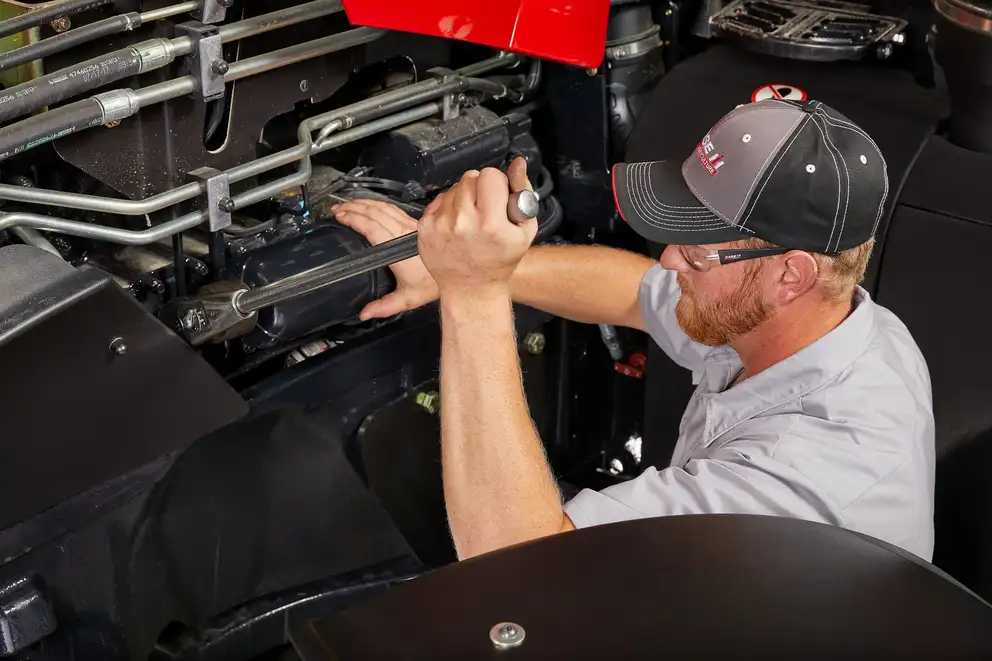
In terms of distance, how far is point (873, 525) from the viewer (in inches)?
52.5

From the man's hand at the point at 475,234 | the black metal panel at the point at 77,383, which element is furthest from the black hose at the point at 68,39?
the man's hand at the point at 475,234

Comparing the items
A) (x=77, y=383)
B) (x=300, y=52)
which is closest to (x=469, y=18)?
(x=300, y=52)

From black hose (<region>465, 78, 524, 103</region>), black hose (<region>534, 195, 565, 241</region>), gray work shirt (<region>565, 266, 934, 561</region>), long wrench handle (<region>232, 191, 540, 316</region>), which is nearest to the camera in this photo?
long wrench handle (<region>232, 191, 540, 316</region>)

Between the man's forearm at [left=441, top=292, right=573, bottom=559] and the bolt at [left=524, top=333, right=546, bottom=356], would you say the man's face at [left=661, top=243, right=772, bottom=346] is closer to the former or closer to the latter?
the man's forearm at [left=441, top=292, right=573, bottom=559]

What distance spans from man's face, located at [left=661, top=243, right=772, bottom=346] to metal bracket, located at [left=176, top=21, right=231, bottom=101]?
0.59 meters

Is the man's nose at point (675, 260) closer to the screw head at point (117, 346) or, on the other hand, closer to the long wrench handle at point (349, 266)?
the long wrench handle at point (349, 266)

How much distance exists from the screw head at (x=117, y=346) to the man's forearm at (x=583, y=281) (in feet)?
2.20

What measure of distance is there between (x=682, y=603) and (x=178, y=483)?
0.91 meters

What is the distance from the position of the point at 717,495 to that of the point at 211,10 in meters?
0.82

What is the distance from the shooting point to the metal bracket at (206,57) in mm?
1436

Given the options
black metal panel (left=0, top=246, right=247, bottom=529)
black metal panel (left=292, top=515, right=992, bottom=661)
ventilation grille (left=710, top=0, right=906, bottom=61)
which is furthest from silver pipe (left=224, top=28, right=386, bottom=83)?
black metal panel (left=292, top=515, right=992, bottom=661)

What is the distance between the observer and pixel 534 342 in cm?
205

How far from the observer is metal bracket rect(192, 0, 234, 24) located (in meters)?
1.45

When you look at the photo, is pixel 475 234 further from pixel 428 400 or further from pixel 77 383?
pixel 428 400
